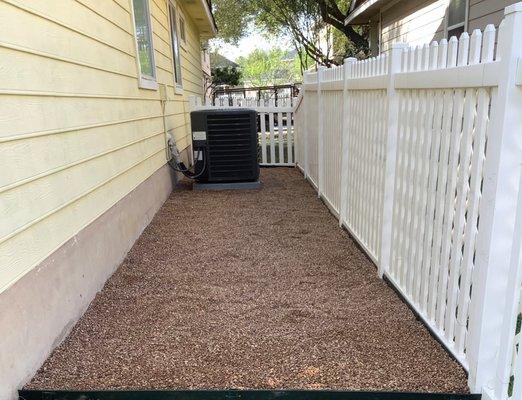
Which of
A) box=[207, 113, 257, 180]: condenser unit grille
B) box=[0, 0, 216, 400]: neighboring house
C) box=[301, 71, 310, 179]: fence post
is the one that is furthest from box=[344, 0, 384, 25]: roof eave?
box=[0, 0, 216, 400]: neighboring house

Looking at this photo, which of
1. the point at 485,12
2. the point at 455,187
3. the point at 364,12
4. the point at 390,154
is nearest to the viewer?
the point at 455,187

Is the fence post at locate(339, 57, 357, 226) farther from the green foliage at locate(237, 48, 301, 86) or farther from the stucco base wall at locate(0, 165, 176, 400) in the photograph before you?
the green foliage at locate(237, 48, 301, 86)

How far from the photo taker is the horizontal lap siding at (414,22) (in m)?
6.83

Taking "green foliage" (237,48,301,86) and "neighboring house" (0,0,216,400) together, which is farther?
"green foliage" (237,48,301,86)

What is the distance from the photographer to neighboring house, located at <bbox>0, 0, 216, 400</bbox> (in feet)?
6.73

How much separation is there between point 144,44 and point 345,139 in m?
2.70

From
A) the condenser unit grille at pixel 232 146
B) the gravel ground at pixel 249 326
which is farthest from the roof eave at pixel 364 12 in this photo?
the gravel ground at pixel 249 326

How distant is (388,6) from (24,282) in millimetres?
8882

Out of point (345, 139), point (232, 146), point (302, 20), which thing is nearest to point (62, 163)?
point (345, 139)

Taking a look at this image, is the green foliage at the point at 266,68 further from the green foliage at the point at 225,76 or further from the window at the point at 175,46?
the window at the point at 175,46

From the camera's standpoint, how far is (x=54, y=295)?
240 cm

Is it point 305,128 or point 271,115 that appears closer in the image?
point 305,128

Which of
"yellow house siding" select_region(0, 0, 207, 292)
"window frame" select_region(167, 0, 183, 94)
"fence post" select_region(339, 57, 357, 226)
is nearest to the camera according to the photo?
"yellow house siding" select_region(0, 0, 207, 292)

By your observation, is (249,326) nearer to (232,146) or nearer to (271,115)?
(232,146)
